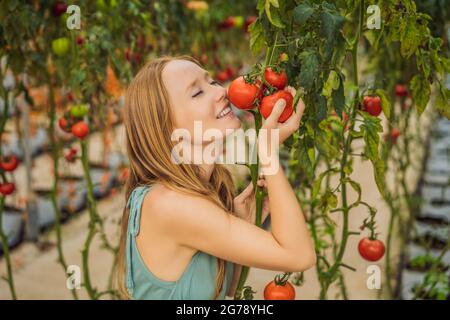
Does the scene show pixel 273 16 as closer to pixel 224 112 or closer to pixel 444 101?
pixel 224 112

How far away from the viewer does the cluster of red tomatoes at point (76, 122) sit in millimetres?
1664

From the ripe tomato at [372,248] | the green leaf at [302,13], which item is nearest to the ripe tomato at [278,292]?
the ripe tomato at [372,248]

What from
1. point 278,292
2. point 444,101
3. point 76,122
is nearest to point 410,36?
point 444,101

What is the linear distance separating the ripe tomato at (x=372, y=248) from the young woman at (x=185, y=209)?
0.36 metres

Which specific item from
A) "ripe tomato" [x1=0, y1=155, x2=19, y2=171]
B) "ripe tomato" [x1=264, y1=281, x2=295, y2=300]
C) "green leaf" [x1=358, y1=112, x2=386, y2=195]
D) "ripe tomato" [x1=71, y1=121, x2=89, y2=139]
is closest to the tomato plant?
"ripe tomato" [x1=264, y1=281, x2=295, y2=300]

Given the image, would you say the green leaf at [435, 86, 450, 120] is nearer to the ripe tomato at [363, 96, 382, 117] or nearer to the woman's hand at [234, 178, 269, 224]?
the ripe tomato at [363, 96, 382, 117]

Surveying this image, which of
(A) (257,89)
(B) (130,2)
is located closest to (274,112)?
(A) (257,89)

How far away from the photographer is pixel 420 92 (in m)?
1.17

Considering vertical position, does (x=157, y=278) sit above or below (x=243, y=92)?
below

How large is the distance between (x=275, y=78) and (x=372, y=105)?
360 mm

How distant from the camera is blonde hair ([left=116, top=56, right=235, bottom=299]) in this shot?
3.30ft

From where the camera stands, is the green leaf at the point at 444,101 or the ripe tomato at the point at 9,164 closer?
the green leaf at the point at 444,101

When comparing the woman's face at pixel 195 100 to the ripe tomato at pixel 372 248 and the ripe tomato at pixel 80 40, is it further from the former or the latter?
the ripe tomato at pixel 80 40

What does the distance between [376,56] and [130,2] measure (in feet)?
3.22
